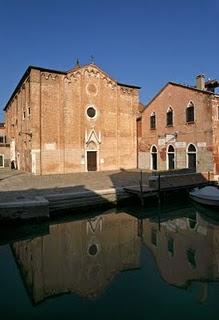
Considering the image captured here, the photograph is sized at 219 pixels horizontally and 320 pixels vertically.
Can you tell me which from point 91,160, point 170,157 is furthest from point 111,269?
point 91,160

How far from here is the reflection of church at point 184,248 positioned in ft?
23.8

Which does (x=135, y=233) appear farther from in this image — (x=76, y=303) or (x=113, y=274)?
(x=76, y=303)

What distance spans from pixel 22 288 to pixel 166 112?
60.4ft

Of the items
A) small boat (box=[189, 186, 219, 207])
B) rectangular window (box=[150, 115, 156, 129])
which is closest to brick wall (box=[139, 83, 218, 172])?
rectangular window (box=[150, 115, 156, 129])

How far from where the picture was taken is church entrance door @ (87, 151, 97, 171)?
23.2 meters

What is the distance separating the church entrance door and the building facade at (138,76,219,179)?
14.3ft

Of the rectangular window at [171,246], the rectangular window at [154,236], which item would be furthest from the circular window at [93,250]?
the rectangular window at [171,246]

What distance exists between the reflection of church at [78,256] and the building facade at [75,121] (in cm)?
1058

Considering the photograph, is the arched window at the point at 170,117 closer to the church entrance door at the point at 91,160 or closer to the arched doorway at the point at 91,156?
the arched doorway at the point at 91,156

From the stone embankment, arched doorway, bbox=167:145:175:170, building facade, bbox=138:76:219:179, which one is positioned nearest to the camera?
the stone embankment

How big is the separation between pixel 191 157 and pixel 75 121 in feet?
30.8

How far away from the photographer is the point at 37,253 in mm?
8750

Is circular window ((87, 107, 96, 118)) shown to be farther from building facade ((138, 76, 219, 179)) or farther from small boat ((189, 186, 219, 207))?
small boat ((189, 186, 219, 207))

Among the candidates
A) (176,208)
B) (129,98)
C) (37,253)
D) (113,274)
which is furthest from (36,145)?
(113,274)
